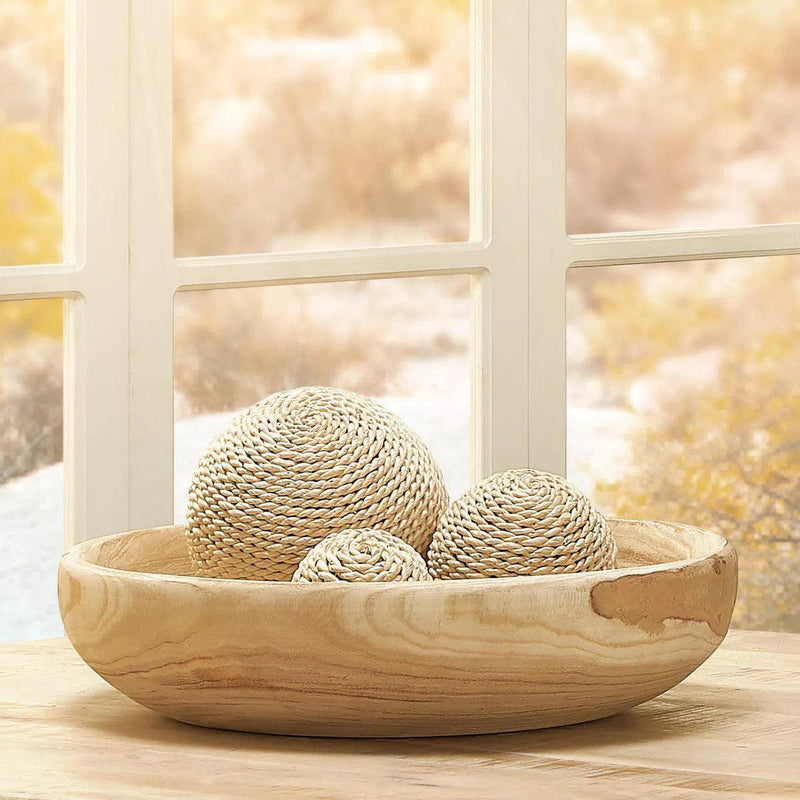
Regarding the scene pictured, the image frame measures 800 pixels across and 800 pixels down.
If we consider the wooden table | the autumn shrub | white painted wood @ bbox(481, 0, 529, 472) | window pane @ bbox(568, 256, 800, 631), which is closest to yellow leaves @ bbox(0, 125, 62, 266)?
the autumn shrub

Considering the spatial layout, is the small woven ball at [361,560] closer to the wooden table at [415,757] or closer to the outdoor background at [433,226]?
the wooden table at [415,757]

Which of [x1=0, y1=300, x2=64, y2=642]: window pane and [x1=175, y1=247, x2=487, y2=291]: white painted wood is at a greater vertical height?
[x1=175, y1=247, x2=487, y2=291]: white painted wood

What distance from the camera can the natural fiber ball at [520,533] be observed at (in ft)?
2.29

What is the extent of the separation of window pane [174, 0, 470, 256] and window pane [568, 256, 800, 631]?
38cm

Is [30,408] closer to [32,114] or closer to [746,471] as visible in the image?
[32,114]

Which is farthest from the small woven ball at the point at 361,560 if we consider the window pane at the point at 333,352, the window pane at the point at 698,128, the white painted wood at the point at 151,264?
the window pane at the point at 698,128

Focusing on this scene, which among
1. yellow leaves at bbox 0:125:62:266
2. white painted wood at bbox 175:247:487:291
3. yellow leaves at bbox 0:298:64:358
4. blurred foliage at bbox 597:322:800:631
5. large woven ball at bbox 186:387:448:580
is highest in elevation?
yellow leaves at bbox 0:125:62:266

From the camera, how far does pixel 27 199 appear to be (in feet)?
4.61

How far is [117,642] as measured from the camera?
68cm

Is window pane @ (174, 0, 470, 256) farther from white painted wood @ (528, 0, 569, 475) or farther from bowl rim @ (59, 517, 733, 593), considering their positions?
bowl rim @ (59, 517, 733, 593)

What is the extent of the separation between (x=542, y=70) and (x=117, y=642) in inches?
30.9

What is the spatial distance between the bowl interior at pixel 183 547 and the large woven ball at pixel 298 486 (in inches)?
3.6

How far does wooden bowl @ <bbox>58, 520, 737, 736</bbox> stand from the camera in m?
0.62

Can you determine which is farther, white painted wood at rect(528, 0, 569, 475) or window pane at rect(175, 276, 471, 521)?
window pane at rect(175, 276, 471, 521)
